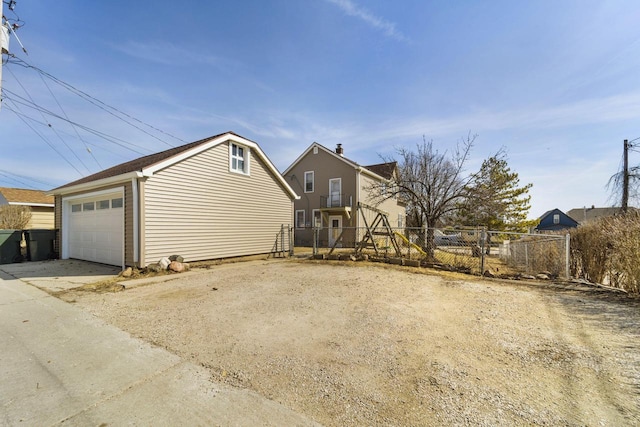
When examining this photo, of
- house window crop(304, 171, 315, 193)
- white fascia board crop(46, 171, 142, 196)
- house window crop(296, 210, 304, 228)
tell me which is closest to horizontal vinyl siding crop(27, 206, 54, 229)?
white fascia board crop(46, 171, 142, 196)

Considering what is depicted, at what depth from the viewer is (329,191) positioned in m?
20.7

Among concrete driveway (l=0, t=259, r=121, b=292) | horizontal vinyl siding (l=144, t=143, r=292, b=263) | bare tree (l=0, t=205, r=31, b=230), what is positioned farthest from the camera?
bare tree (l=0, t=205, r=31, b=230)

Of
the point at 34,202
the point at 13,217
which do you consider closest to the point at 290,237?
the point at 13,217

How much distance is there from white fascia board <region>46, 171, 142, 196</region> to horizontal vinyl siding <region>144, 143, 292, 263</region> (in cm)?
56

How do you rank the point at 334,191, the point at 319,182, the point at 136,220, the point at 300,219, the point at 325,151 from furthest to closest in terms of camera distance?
the point at 300,219, the point at 319,182, the point at 325,151, the point at 334,191, the point at 136,220

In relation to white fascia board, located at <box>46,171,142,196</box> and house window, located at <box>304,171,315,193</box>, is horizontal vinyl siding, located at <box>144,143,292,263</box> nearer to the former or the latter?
white fascia board, located at <box>46,171,142,196</box>

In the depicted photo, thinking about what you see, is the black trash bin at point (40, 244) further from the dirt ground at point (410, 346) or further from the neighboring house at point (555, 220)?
the neighboring house at point (555, 220)

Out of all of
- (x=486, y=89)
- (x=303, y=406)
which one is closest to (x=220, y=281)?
(x=303, y=406)

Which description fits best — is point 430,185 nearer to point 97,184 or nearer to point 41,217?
point 97,184

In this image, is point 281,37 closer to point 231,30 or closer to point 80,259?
point 231,30

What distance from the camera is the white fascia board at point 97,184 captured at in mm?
8875

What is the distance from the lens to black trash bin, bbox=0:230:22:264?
11516 mm

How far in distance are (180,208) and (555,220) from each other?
5230 cm

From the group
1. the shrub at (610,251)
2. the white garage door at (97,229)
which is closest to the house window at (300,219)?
the white garage door at (97,229)
